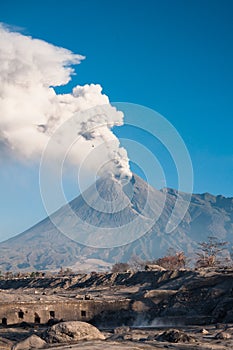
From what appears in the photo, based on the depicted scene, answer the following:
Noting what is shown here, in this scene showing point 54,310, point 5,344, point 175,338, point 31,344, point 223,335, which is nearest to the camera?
point 31,344

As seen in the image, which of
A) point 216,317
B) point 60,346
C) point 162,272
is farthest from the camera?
point 162,272

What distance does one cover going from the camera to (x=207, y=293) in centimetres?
4222

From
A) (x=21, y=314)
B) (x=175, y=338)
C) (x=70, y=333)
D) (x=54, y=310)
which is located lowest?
(x=175, y=338)

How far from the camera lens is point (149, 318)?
41.3 metres

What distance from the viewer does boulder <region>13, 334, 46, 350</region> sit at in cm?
2581

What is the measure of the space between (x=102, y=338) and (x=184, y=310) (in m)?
13.9

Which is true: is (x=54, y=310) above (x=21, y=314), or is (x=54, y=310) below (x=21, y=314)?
above

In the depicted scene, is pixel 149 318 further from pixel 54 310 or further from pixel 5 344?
pixel 5 344

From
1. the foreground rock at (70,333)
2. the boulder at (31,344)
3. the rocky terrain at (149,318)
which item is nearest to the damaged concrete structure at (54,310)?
the rocky terrain at (149,318)

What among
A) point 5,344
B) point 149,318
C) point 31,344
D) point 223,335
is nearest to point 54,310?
point 149,318

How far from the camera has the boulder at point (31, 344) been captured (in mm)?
25812

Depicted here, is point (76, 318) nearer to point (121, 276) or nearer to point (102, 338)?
point (102, 338)

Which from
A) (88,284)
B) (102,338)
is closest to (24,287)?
(88,284)

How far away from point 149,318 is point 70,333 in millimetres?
15100
